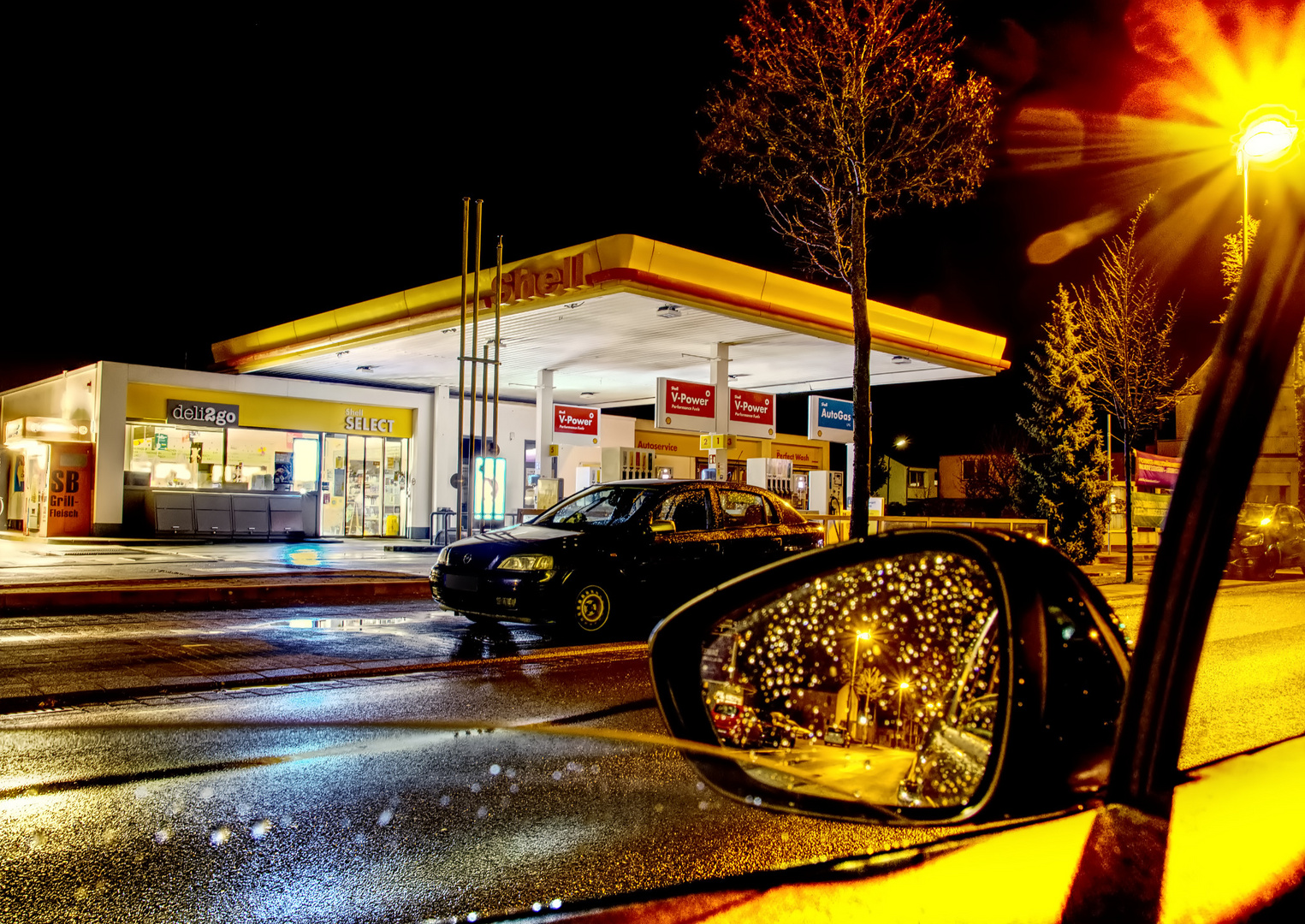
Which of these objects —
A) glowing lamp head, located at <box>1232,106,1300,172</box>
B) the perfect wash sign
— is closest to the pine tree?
the perfect wash sign

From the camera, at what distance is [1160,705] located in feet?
6.24

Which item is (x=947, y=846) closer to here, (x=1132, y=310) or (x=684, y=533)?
(x=684, y=533)

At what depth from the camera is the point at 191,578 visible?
13820 mm

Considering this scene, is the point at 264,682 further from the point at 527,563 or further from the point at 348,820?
the point at 348,820

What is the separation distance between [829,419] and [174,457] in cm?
1781

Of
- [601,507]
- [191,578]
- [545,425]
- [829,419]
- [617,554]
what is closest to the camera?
[617,554]

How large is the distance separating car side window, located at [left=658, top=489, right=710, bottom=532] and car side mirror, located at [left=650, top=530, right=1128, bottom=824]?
26.3 feet

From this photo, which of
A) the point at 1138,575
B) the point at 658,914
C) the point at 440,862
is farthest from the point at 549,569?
the point at 1138,575

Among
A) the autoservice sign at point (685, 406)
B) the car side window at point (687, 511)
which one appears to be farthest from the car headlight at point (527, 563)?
the autoservice sign at point (685, 406)

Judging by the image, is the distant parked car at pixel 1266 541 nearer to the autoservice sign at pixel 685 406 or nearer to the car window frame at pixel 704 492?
the autoservice sign at pixel 685 406

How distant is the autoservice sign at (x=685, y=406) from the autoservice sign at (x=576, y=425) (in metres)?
3.35

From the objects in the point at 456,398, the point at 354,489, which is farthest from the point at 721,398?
the point at 354,489

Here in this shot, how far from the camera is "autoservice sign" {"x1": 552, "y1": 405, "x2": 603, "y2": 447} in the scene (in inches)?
904

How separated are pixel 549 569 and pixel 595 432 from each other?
46.8 feet
